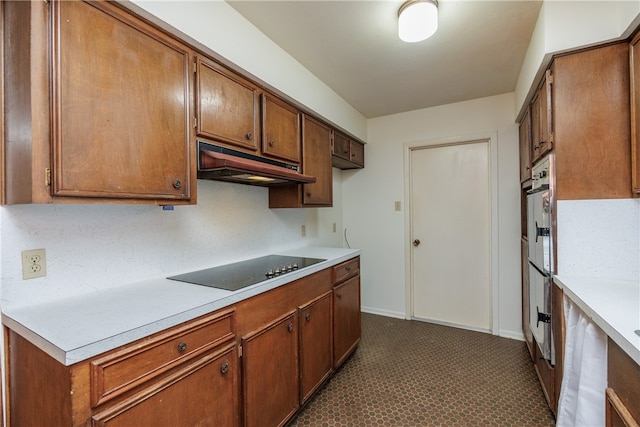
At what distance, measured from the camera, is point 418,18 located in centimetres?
153

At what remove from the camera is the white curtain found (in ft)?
3.98

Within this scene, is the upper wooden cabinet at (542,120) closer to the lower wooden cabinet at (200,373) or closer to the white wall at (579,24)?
the white wall at (579,24)

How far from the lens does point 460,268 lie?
3.06m

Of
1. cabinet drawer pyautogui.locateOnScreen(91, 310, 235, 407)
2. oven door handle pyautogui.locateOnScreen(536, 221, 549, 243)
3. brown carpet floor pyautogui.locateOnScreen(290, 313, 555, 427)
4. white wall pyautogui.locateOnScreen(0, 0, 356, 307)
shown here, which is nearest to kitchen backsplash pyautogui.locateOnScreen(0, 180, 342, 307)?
white wall pyautogui.locateOnScreen(0, 0, 356, 307)

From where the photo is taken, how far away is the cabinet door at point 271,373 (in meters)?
1.38

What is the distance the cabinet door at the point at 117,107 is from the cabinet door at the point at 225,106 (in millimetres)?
93

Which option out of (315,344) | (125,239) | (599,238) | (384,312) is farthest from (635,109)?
(384,312)

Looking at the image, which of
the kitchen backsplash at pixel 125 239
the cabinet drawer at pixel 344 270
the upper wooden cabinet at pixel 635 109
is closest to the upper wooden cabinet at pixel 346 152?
the kitchen backsplash at pixel 125 239

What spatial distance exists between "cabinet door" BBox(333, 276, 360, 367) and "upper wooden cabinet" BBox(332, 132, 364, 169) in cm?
123

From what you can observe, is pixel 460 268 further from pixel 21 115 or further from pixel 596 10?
pixel 21 115

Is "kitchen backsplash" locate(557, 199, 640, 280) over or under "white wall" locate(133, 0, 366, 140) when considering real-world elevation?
under

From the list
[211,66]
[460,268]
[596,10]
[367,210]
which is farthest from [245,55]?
[460,268]

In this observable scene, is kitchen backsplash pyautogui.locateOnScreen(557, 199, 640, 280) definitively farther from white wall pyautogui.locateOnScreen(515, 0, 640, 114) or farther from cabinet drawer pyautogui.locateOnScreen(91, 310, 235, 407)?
cabinet drawer pyautogui.locateOnScreen(91, 310, 235, 407)

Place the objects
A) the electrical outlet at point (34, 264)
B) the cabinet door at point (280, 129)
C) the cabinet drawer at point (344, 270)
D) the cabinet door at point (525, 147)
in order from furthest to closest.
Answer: the cabinet door at point (525, 147) < the cabinet drawer at point (344, 270) < the cabinet door at point (280, 129) < the electrical outlet at point (34, 264)
